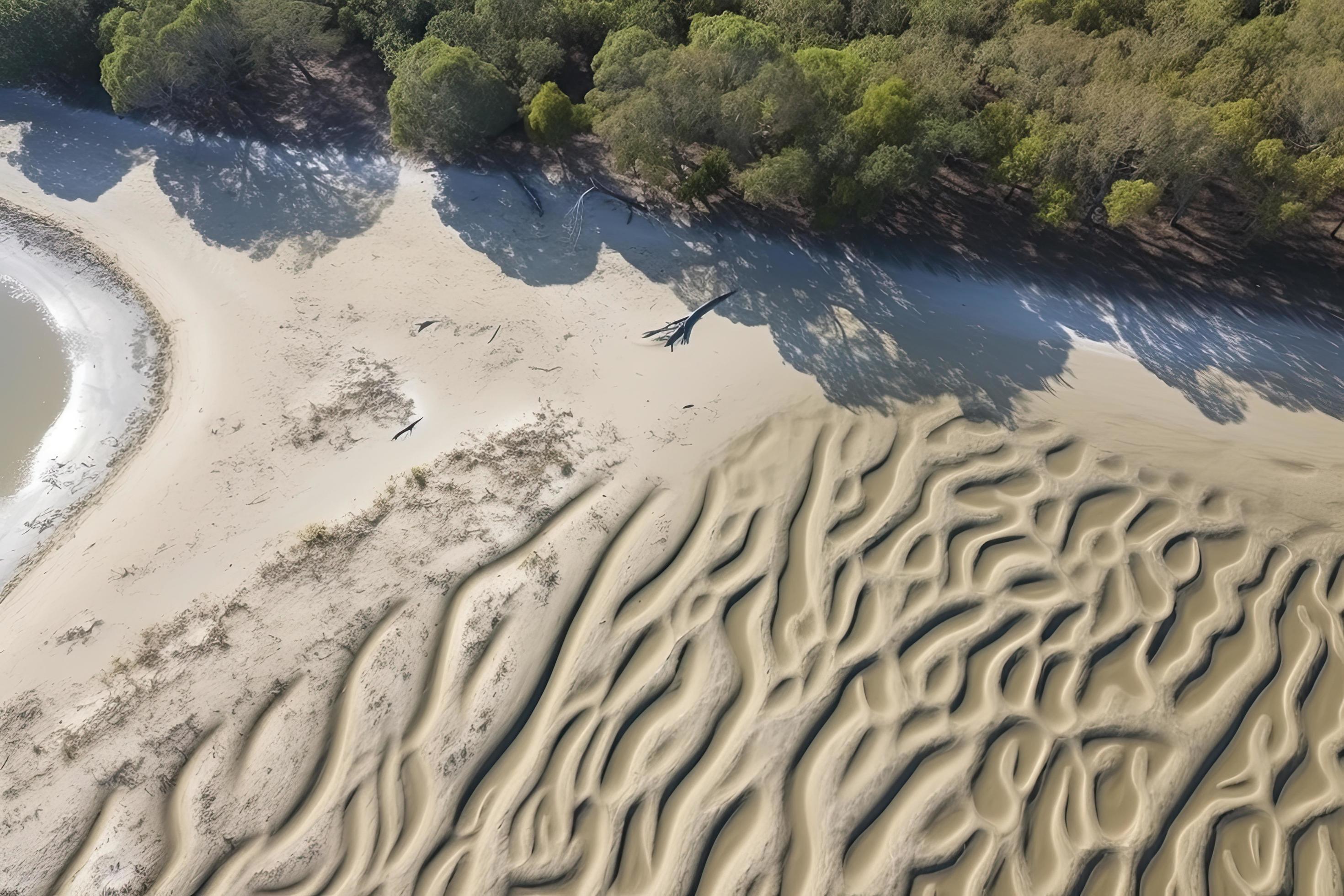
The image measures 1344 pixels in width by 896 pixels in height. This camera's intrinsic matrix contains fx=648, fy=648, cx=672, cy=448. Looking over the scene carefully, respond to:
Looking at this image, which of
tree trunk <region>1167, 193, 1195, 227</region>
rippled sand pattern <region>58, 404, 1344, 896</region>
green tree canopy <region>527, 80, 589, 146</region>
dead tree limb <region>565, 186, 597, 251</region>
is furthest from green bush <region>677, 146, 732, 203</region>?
tree trunk <region>1167, 193, 1195, 227</region>

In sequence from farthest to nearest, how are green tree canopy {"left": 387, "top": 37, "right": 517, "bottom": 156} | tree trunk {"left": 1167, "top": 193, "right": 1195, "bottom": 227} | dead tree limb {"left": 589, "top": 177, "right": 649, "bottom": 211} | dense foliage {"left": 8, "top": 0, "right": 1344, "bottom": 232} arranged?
dead tree limb {"left": 589, "top": 177, "right": 649, "bottom": 211}, green tree canopy {"left": 387, "top": 37, "right": 517, "bottom": 156}, tree trunk {"left": 1167, "top": 193, "right": 1195, "bottom": 227}, dense foliage {"left": 8, "top": 0, "right": 1344, "bottom": 232}

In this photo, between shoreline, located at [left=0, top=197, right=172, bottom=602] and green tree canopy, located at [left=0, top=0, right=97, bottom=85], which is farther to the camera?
green tree canopy, located at [left=0, top=0, right=97, bottom=85]

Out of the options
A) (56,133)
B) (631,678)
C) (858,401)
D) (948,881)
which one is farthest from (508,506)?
(56,133)

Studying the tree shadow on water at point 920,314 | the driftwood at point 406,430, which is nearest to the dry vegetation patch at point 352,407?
the driftwood at point 406,430

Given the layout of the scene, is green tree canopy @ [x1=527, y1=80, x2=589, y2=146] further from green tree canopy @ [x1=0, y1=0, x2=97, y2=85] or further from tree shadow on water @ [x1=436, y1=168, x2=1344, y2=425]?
green tree canopy @ [x1=0, y1=0, x2=97, y2=85]

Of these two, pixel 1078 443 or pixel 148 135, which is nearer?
pixel 1078 443

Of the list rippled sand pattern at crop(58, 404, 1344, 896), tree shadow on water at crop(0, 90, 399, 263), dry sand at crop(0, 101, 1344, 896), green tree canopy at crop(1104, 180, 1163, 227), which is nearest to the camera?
rippled sand pattern at crop(58, 404, 1344, 896)

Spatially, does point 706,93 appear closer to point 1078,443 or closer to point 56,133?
point 1078,443
